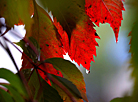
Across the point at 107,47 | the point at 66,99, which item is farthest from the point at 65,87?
the point at 107,47

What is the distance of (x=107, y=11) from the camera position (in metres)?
0.17

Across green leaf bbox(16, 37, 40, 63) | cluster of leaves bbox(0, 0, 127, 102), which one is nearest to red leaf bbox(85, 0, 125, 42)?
cluster of leaves bbox(0, 0, 127, 102)

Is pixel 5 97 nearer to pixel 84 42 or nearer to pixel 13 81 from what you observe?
pixel 13 81

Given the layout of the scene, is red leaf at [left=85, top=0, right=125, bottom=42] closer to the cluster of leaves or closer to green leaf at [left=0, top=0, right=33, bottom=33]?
the cluster of leaves

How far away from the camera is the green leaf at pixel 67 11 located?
18 centimetres

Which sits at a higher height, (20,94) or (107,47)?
(107,47)

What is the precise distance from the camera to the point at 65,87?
179 mm

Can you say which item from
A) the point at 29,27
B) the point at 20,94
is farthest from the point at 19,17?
the point at 20,94

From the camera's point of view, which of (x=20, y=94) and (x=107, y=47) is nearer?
(x=20, y=94)

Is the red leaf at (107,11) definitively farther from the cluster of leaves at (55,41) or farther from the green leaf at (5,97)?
the green leaf at (5,97)

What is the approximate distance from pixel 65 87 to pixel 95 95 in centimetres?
9

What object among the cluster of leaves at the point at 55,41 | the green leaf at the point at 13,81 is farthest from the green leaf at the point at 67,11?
the green leaf at the point at 13,81

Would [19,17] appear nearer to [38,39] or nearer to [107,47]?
[38,39]

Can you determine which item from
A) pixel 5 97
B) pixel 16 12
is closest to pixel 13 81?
pixel 5 97
